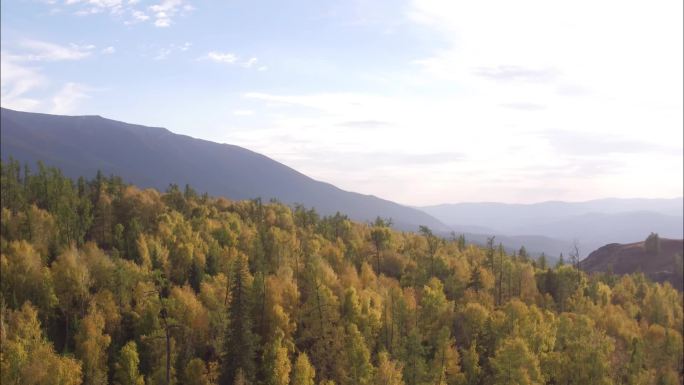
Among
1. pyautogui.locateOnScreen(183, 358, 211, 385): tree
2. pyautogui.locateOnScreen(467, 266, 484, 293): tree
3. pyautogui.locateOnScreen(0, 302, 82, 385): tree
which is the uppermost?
pyautogui.locateOnScreen(467, 266, 484, 293): tree

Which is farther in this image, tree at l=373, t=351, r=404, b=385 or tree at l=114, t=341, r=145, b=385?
tree at l=114, t=341, r=145, b=385

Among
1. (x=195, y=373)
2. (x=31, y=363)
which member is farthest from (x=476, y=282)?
(x=31, y=363)

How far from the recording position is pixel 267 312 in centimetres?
8550

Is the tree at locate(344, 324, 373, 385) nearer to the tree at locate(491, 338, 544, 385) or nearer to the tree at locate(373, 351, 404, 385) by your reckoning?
the tree at locate(373, 351, 404, 385)

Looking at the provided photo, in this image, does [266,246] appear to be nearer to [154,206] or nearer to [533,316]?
[154,206]

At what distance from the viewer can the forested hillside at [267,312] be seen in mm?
71375

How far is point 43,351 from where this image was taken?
65.2 meters

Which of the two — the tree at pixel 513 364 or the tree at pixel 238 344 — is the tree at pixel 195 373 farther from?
the tree at pixel 513 364

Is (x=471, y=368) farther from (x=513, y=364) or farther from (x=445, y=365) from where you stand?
(x=513, y=364)

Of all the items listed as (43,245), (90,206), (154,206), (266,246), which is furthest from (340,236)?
(43,245)

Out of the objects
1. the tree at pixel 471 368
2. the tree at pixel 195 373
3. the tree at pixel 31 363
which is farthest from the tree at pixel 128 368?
the tree at pixel 471 368

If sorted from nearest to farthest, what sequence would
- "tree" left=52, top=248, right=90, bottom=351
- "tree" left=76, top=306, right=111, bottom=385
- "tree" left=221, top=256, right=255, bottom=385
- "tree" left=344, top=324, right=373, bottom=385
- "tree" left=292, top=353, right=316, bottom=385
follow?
"tree" left=76, top=306, right=111, bottom=385 < "tree" left=221, top=256, right=255, bottom=385 < "tree" left=292, top=353, right=316, bottom=385 < "tree" left=344, top=324, right=373, bottom=385 < "tree" left=52, top=248, right=90, bottom=351

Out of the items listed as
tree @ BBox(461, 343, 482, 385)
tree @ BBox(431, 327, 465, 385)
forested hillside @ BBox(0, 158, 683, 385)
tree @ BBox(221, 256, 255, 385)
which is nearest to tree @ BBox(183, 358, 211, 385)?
forested hillside @ BBox(0, 158, 683, 385)

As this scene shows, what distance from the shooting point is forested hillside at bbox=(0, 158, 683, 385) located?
234 feet
